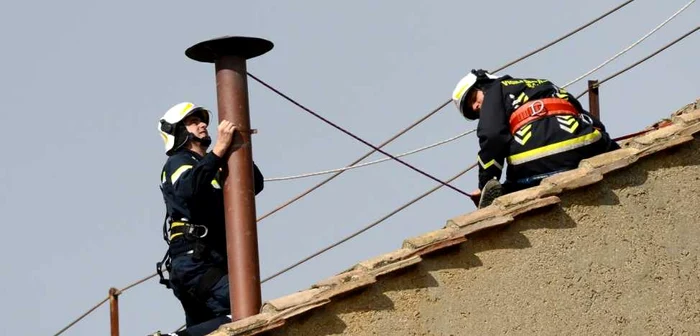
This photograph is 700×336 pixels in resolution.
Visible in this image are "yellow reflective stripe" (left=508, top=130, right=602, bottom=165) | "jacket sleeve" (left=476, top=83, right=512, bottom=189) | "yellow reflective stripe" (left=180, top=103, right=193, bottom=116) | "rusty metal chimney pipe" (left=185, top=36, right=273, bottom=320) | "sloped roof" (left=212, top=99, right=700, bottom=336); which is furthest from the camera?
"yellow reflective stripe" (left=180, top=103, right=193, bottom=116)

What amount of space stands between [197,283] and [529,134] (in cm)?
218

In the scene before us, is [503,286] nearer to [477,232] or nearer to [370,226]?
[477,232]

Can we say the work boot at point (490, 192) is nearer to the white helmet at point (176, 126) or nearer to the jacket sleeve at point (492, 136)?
the jacket sleeve at point (492, 136)

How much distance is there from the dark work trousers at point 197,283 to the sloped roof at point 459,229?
4.70 feet

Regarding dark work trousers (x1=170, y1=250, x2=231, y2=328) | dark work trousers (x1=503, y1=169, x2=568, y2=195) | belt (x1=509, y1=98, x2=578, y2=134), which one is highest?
belt (x1=509, y1=98, x2=578, y2=134)

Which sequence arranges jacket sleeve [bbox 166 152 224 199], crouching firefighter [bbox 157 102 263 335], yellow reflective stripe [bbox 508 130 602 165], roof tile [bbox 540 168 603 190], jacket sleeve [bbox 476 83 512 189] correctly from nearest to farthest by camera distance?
1. roof tile [bbox 540 168 603 190]
2. jacket sleeve [bbox 166 152 224 199]
3. crouching firefighter [bbox 157 102 263 335]
4. yellow reflective stripe [bbox 508 130 602 165]
5. jacket sleeve [bbox 476 83 512 189]

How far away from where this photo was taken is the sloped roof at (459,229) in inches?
317

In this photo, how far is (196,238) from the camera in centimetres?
972

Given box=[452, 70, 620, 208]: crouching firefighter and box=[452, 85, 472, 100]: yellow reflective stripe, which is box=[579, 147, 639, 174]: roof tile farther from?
box=[452, 85, 472, 100]: yellow reflective stripe

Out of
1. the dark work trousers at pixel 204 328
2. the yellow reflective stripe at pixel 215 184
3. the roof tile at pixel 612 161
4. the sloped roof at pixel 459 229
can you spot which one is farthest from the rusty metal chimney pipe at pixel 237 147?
the roof tile at pixel 612 161

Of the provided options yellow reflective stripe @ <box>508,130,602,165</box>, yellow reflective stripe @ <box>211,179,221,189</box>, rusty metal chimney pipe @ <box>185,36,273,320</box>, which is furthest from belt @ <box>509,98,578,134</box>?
yellow reflective stripe @ <box>211,179,221,189</box>

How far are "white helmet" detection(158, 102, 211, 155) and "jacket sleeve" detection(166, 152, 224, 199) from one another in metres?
0.26

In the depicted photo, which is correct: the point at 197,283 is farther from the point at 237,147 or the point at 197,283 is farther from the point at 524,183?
the point at 524,183

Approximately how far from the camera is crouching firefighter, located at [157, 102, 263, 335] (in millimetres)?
9594
